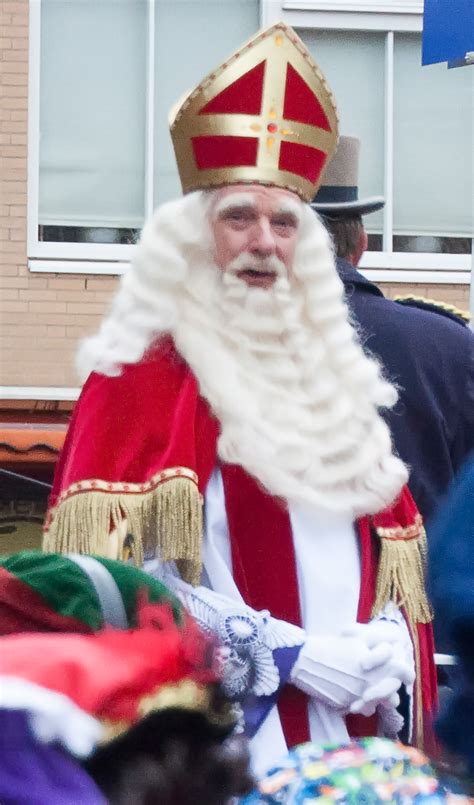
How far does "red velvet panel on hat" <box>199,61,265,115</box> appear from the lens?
11.8 feet

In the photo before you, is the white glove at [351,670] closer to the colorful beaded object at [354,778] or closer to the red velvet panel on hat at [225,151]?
the red velvet panel on hat at [225,151]

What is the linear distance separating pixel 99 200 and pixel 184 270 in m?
4.28

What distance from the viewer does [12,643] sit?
53.2 inches

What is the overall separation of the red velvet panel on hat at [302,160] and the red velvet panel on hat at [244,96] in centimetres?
12

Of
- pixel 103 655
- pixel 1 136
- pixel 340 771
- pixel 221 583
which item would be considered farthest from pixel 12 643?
pixel 1 136

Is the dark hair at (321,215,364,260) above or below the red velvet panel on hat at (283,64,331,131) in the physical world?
below

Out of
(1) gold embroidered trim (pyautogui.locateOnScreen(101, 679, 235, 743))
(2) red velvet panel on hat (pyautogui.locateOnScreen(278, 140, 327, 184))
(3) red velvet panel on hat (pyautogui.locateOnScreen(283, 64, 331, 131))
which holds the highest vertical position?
(3) red velvet panel on hat (pyautogui.locateOnScreen(283, 64, 331, 131))

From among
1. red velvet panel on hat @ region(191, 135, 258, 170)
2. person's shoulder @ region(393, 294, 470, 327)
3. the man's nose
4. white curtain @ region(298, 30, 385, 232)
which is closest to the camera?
the man's nose

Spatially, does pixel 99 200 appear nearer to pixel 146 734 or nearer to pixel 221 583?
pixel 221 583

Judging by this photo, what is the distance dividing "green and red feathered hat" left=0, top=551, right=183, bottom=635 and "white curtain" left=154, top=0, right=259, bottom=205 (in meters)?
6.17

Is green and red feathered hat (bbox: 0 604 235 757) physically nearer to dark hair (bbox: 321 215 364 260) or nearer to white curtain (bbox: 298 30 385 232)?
dark hair (bbox: 321 215 364 260)

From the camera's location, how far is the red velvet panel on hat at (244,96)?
3590mm

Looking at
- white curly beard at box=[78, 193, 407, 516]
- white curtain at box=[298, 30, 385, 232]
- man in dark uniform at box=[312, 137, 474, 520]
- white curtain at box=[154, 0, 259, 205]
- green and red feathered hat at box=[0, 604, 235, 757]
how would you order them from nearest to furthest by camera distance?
green and red feathered hat at box=[0, 604, 235, 757] < white curly beard at box=[78, 193, 407, 516] < man in dark uniform at box=[312, 137, 474, 520] < white curtain at box=[154, 0, 259, 205] < white curtain at box=[298, 30, 385, 232]

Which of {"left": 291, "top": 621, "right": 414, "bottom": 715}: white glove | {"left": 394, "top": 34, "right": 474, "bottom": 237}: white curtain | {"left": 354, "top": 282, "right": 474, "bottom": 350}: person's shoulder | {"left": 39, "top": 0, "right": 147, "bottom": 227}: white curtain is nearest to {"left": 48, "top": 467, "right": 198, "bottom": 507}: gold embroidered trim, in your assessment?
{"left": 291, "top": 621, "right": 414, "bottom": 715}: white glove
